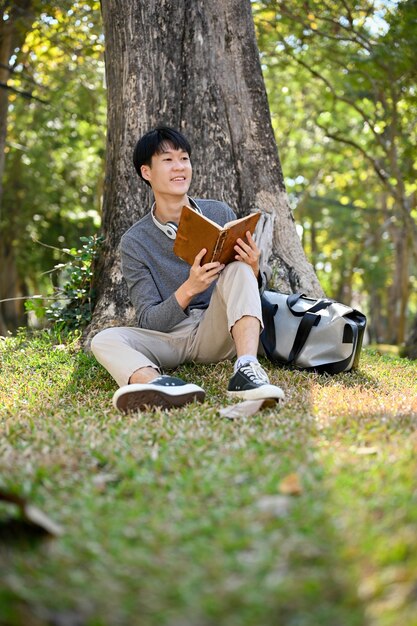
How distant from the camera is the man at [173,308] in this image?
15.5 feet

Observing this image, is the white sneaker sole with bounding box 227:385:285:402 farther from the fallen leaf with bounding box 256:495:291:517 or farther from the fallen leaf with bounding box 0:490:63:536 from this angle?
the fallen leaf with bounding box 0:490:63:536

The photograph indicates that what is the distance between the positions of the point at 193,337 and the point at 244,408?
1.30m

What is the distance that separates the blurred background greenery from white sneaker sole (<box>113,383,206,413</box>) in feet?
10.6

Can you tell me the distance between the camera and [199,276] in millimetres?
5074

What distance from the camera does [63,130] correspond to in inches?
784

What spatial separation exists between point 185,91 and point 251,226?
2575 mm

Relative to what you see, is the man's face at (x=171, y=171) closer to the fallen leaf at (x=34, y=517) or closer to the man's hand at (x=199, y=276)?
the man's hand at (x=199, y=276)

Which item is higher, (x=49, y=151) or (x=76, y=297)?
(x=49, y=151)

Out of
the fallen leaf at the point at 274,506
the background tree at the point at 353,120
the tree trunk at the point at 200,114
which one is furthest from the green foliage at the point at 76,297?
the background tree at the point at 353,120

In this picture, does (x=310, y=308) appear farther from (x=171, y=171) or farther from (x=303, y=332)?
(x=171, y=171)

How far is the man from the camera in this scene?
15.5 feet

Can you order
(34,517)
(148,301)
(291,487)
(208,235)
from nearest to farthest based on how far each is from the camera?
1. (34,517)
2. (291,487)
3. (208,235)
4. (148,301)

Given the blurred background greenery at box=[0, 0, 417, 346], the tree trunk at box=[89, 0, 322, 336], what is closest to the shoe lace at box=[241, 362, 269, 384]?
the tree trunk at box=[89, 0, 322, 336]

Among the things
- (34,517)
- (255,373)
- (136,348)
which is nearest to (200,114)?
(136,348)
